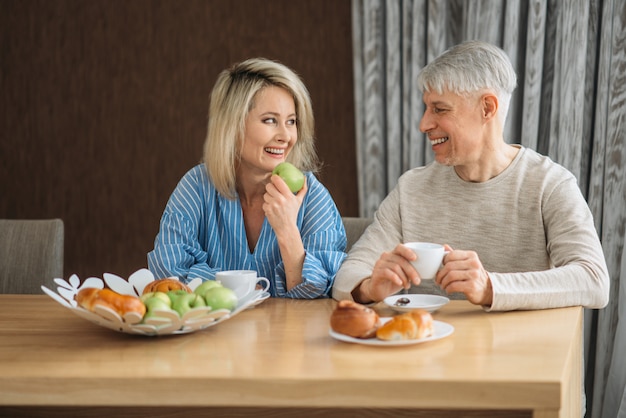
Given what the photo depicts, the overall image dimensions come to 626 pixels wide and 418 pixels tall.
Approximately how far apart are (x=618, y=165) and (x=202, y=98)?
1.72m

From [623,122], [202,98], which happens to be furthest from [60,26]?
[623,122]

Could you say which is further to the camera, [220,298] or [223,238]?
[223,238]

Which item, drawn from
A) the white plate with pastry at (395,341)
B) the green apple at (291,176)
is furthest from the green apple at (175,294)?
the green apple at (291,176)

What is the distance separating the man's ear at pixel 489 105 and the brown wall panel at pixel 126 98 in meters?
1.22

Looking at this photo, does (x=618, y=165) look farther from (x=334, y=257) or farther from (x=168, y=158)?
(x=168, y=158)

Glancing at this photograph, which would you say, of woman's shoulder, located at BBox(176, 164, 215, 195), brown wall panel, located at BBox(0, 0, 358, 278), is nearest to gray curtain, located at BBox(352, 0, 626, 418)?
brown wall panel, located at BBox(0, 0, 358, 278)

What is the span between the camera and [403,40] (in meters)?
2.98

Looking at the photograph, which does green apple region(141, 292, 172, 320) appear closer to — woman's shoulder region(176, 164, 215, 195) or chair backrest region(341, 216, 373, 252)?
woman's shoulder region(176, 164, 215, 195)

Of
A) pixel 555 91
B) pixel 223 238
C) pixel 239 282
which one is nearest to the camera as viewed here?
pixel 239 282

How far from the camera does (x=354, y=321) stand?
57.0 inches

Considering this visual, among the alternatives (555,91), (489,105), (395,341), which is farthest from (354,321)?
(555,91)

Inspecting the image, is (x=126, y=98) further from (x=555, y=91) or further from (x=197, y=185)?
(x=555, y=91)

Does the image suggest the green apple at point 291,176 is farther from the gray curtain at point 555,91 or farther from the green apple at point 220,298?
the gray curtain at point 555,91

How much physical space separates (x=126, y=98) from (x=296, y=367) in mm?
2369
